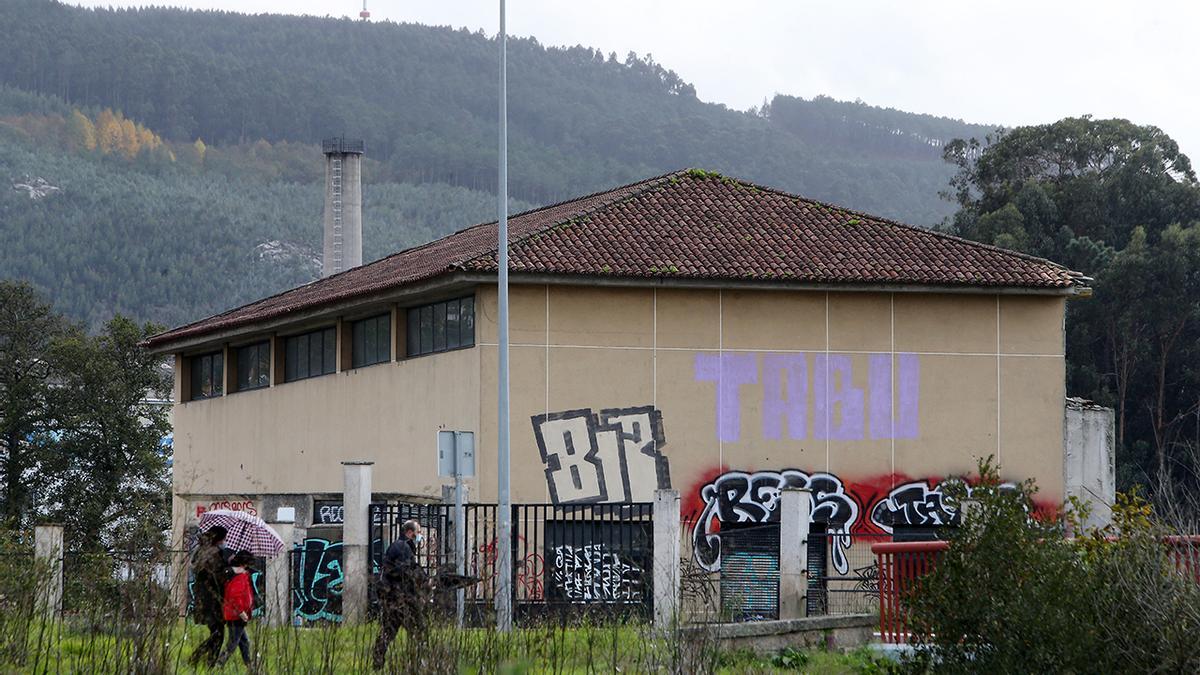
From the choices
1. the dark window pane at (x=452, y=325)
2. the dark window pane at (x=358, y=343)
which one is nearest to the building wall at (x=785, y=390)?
the dark window pane at (x=452, y=325)

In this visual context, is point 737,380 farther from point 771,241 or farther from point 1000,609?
point 1000,609

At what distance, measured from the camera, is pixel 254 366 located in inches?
1593

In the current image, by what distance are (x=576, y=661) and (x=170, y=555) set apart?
3308mm

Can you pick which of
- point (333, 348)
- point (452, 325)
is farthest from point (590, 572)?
point (333, 348)

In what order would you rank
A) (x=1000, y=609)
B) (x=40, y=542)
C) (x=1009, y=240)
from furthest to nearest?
(x=1009, y=240)
(x=40, y=542)
(x=1000, y=609)

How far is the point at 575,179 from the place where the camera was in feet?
625

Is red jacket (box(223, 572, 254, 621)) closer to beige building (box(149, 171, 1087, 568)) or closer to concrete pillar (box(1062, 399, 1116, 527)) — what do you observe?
beige building (box(149, 171, 1087, 568))

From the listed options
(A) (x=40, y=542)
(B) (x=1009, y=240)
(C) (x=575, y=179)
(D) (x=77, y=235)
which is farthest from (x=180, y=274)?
(A) (x=40, y=542)

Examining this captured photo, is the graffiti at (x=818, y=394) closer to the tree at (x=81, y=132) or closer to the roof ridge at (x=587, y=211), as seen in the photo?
the roof ridge at (x=587, y=211)

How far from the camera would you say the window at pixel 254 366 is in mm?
39656

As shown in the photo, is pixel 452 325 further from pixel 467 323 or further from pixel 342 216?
pixel 342 216

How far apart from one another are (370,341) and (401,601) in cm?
2437

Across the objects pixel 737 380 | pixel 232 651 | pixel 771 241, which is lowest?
pixel 232 651

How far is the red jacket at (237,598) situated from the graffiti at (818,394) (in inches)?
672
